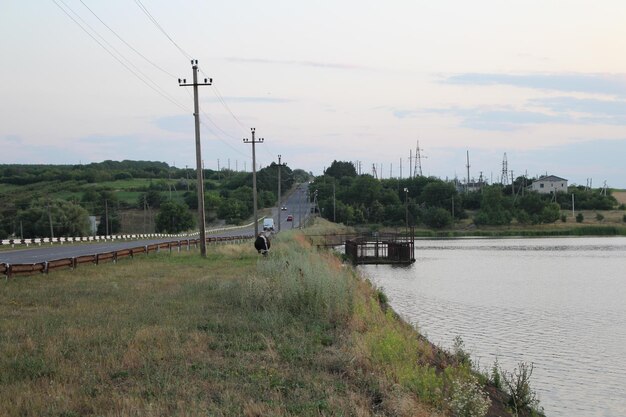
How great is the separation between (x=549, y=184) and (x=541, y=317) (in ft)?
513

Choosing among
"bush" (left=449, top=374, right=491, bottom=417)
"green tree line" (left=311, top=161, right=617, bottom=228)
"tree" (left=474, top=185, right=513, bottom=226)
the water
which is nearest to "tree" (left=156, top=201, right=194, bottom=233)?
"green tree line" (left=311, top=161, right=617, bottom=228)

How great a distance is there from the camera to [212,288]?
20219 mm

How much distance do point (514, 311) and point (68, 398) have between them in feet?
74.4

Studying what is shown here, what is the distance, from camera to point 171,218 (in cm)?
10988

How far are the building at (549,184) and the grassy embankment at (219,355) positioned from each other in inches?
6490

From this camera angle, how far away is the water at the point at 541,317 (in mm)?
15836

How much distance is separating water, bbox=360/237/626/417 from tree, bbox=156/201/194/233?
2390 inches

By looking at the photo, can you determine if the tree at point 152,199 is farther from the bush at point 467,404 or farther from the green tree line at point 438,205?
the bush at point 467,404

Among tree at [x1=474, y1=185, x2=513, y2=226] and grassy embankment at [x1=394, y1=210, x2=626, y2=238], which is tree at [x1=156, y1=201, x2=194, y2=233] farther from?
tree at [x1=474, y1=185, x2=513, y2=226]

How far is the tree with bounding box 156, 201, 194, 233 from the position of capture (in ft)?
359

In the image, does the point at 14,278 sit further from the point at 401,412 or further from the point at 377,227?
the point at 377,227

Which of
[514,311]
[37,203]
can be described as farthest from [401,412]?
[37,203]

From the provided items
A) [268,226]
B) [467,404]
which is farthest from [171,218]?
[467,404]

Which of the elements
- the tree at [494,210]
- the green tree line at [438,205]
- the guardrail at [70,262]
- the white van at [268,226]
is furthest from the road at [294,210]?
the guardrail at [70,262]
